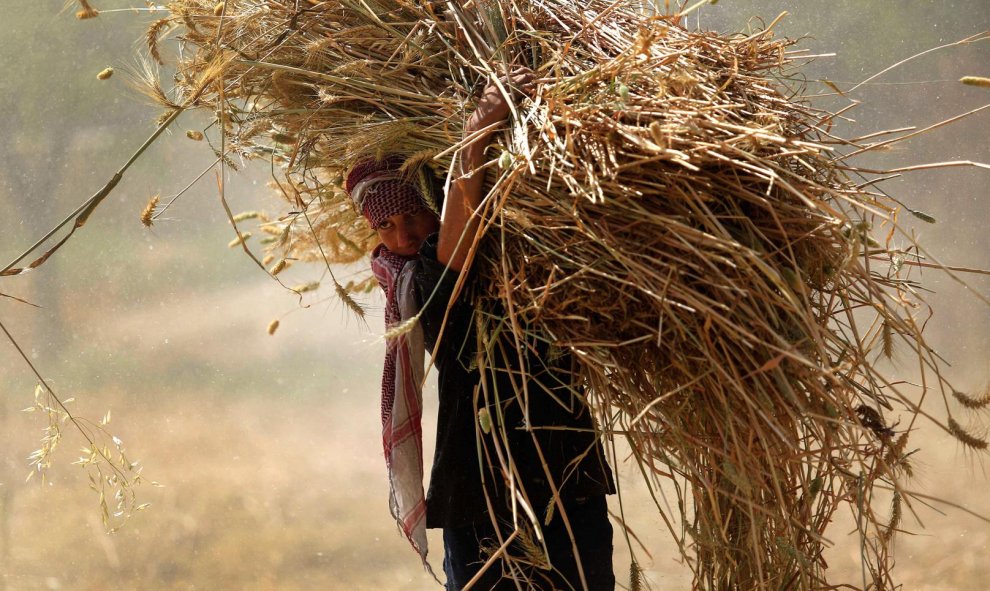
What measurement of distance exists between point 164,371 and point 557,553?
1565 mm

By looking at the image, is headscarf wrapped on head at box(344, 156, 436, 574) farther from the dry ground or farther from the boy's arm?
the dry ground

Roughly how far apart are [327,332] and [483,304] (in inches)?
56.1

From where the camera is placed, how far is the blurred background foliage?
2.31 m

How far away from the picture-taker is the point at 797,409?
93 centimetres

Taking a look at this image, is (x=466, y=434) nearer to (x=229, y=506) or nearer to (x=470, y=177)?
(x=470, y=177)

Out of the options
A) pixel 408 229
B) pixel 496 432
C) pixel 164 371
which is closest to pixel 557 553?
pixel 496 432

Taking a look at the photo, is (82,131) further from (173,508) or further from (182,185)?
(173,508)

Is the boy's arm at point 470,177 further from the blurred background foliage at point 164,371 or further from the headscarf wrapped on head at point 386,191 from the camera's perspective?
the blurred background foliage at point 164,371

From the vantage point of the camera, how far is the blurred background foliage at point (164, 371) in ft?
7.59

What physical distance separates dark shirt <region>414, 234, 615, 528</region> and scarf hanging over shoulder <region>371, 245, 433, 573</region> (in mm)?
24

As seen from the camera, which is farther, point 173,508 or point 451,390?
point 173,508

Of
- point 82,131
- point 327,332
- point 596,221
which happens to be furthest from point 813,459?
point 82,131

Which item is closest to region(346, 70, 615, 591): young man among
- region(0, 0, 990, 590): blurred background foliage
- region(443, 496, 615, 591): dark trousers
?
region(443, 496, 615, 591): dark trousers

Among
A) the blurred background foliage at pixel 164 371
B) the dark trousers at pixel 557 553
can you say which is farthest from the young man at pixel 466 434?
the blurred background foliage at pixel 164 371
